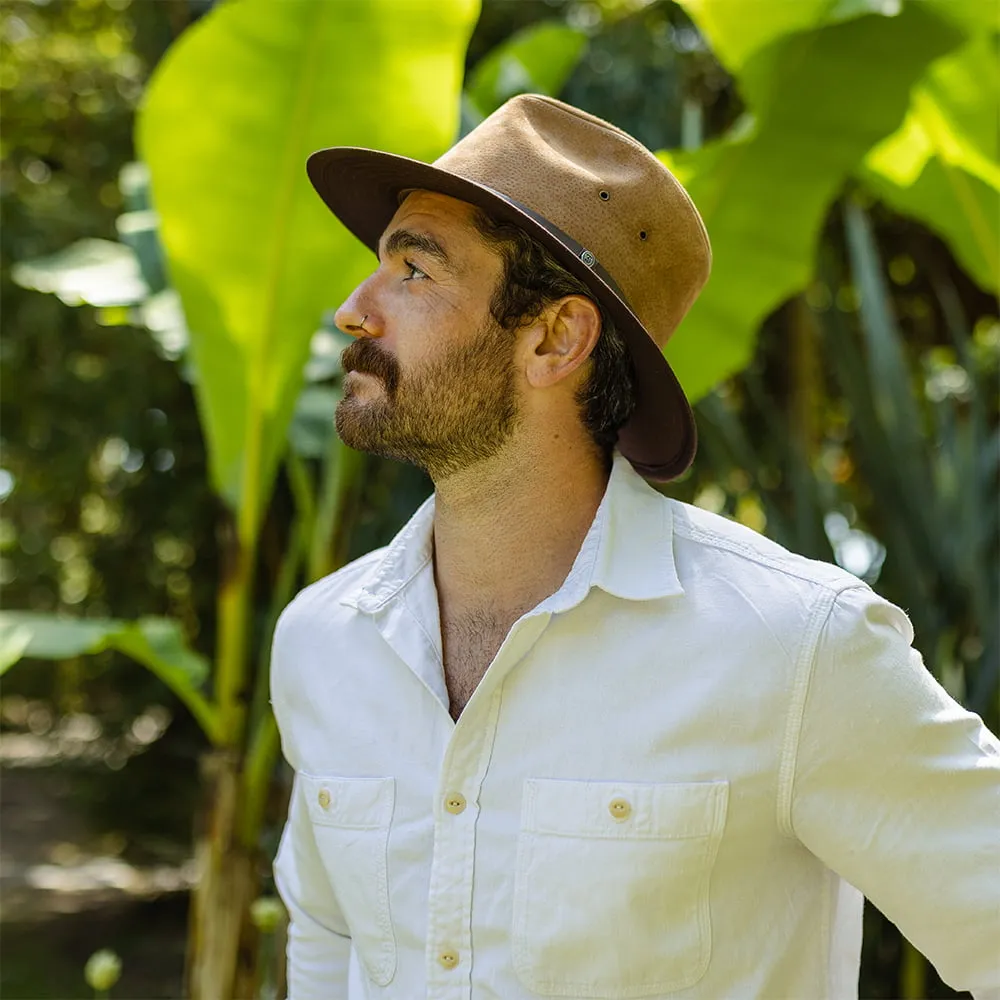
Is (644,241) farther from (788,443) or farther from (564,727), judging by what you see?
(788,443)

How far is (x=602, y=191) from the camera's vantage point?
1574mm

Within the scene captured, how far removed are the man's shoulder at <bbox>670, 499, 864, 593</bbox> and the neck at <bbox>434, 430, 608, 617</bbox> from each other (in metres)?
0.15

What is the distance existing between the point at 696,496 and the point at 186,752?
93.1 inches

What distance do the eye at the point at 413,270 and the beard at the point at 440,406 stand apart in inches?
3.9

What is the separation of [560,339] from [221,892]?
1765mm

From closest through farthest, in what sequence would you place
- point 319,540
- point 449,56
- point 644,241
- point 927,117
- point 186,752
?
1. point 644,241
2. point 449,56
3. point 927,117
4. point 319,540
5. point 186,752

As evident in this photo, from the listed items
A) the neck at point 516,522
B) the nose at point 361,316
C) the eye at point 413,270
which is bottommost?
the neck at point 516,522

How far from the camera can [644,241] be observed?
1.61 m

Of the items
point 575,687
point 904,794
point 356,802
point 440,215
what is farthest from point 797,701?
point 440,215

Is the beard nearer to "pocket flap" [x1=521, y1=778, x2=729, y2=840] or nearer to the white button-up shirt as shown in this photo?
the white button-up shirt

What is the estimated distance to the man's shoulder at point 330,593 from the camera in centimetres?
169

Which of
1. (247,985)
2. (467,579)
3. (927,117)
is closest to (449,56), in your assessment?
(927,117)

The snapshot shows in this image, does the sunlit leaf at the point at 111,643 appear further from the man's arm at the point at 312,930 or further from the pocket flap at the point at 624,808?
the pocket flap at the point at 624,808

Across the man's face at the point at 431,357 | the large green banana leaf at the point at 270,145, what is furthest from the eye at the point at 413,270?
the large green banana leaf at the point at 270,145
